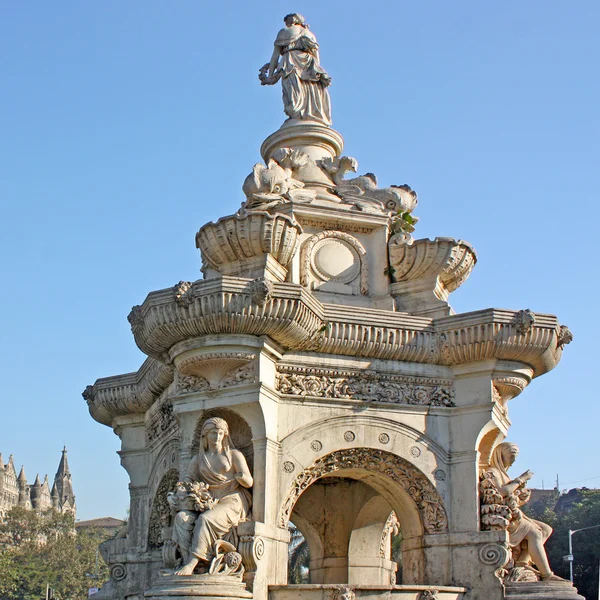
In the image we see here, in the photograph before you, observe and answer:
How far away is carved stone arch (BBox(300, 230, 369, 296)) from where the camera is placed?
13766 mm

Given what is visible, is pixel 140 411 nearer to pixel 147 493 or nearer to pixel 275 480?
pixel 147 493

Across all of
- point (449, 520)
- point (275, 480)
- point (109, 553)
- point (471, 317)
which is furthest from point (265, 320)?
point (109, 553)

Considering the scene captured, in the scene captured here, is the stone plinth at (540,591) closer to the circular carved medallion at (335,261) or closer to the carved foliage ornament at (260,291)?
the carved foliage ornament at (260,291)

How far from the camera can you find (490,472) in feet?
40.9

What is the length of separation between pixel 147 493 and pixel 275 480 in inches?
154

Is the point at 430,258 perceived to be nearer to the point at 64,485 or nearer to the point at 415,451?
the point at 415,451

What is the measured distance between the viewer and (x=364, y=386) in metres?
12.4

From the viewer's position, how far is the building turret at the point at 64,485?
149 metres

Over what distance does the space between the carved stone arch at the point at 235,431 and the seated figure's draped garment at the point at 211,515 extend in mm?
367

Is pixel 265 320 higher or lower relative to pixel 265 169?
lower

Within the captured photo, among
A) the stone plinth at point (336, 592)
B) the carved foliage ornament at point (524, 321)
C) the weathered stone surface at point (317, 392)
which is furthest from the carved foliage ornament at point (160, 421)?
the carved foliage ornament at point (524, 321)

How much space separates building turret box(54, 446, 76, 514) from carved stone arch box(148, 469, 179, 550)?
456 feet

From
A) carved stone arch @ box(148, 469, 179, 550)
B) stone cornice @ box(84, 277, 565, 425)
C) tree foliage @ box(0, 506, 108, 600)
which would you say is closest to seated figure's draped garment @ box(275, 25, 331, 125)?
stone cornice @ box(84, 277, 565, 425)

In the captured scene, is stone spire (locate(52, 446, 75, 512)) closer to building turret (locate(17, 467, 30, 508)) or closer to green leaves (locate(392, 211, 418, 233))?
building turret (locate(17, 467, 30, 508))
